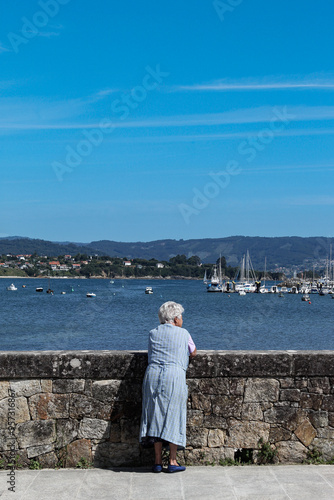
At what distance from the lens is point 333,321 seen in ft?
234

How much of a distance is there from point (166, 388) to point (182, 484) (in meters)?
0.82

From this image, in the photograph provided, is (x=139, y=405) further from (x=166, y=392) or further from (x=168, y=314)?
(x=168, y=314)

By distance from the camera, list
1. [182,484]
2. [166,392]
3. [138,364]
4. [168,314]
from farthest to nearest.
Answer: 1. [138,364]
2. [168,314]
3. [166,392]
4. [182,484]

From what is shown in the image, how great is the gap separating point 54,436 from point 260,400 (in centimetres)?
202

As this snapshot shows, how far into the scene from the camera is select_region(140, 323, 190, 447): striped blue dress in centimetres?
562

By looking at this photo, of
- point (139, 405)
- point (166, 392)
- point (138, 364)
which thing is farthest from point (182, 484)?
point (138, 364)

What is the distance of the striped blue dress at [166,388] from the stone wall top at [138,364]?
36 centimetres

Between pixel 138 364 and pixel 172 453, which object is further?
pixel 138 364

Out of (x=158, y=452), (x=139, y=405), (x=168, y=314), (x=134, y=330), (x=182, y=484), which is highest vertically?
(x=168, y=314)

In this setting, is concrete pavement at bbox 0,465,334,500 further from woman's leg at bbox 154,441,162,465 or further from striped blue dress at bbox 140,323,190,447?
striped blue dress at bbox 140,323,190,447

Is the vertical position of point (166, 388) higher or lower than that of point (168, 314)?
lower

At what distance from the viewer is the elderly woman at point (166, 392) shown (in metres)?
5.62

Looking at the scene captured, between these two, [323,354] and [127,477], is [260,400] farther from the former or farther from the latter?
[127,477]

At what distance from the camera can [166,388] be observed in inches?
221
